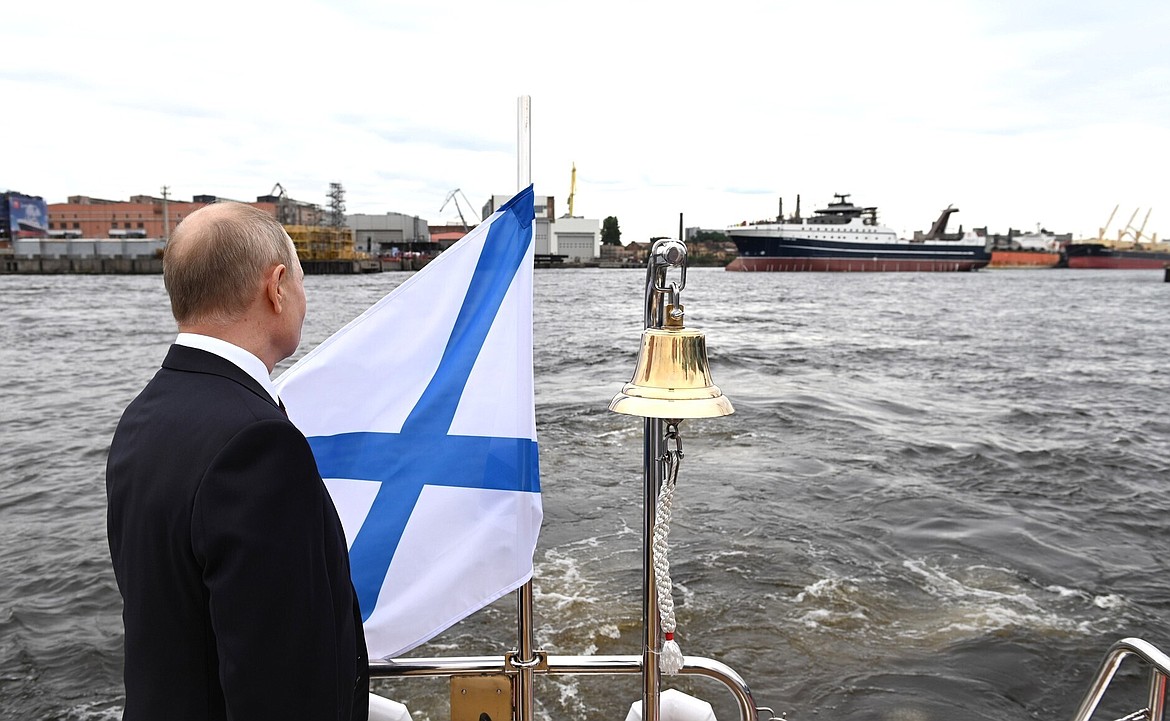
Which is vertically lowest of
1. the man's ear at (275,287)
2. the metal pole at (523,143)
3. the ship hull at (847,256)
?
the man's ear at (275,287)

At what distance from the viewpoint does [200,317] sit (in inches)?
59.2

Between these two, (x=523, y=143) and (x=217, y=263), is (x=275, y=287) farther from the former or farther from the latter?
(x=523, y=143)

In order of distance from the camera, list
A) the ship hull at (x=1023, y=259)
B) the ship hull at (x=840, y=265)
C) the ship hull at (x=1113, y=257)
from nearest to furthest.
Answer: the ship hull at (x=840, y=265) → the ship hull at (x=1113, y=257) → the ship hull at (x=1023, y=259)

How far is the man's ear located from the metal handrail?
1156 millimetres

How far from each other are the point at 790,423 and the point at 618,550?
264 inches

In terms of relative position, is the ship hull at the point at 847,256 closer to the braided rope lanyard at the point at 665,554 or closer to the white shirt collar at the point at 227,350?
the braided rope lanyard at the point at 665,554

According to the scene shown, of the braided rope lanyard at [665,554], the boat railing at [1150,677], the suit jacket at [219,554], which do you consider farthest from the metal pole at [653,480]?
the boat railing at [1150,677]

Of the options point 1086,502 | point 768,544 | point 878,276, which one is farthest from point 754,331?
point 878,276

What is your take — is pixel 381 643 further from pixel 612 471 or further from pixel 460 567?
pixel 612 471

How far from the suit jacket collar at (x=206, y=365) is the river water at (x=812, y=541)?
0.90 metres

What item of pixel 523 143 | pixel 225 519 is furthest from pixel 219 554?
pixel 523 143

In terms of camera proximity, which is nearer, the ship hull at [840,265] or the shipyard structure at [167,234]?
the shipyard structure at [167,234]

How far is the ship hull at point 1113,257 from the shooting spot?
365 feet

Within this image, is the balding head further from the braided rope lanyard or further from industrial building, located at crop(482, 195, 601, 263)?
industrial building, located at crop(482, 195, 601, 263)
